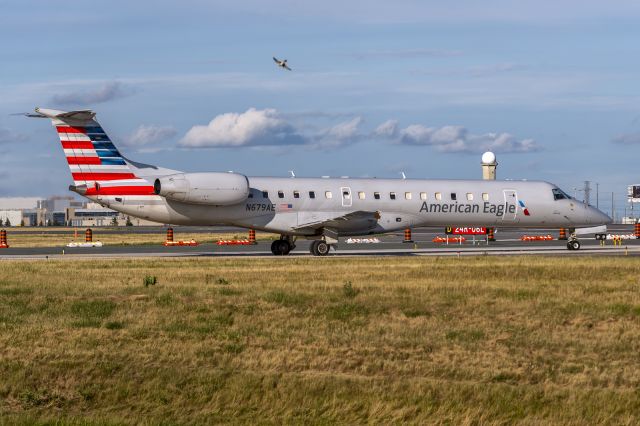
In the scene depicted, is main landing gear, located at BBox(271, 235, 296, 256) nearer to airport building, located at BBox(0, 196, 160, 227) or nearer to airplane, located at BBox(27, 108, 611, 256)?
airplane, located at BBox(27, 108, 611, 256)

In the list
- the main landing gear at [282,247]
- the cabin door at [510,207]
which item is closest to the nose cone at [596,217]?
the cabin door at [510,207]

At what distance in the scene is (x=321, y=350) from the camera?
17.4 meters

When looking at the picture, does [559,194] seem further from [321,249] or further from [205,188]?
[205,188]

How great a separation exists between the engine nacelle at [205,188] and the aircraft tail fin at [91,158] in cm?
127

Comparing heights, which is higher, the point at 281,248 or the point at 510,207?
the point at 510,207

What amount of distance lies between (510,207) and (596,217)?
4765mm

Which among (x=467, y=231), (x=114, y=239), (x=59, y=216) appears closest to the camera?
(x=467, y=231)

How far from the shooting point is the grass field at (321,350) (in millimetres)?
13828

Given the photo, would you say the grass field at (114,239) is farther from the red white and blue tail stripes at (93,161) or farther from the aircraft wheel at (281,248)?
the red white and blue tail stripes at (93,161)

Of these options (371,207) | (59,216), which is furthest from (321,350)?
(59,216)

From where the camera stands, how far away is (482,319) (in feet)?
69.3

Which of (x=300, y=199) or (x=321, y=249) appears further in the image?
(x=321, y=249)

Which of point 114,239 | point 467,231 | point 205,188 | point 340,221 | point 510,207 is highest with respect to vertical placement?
point 205,188

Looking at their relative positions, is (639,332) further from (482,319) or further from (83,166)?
(83,166)
